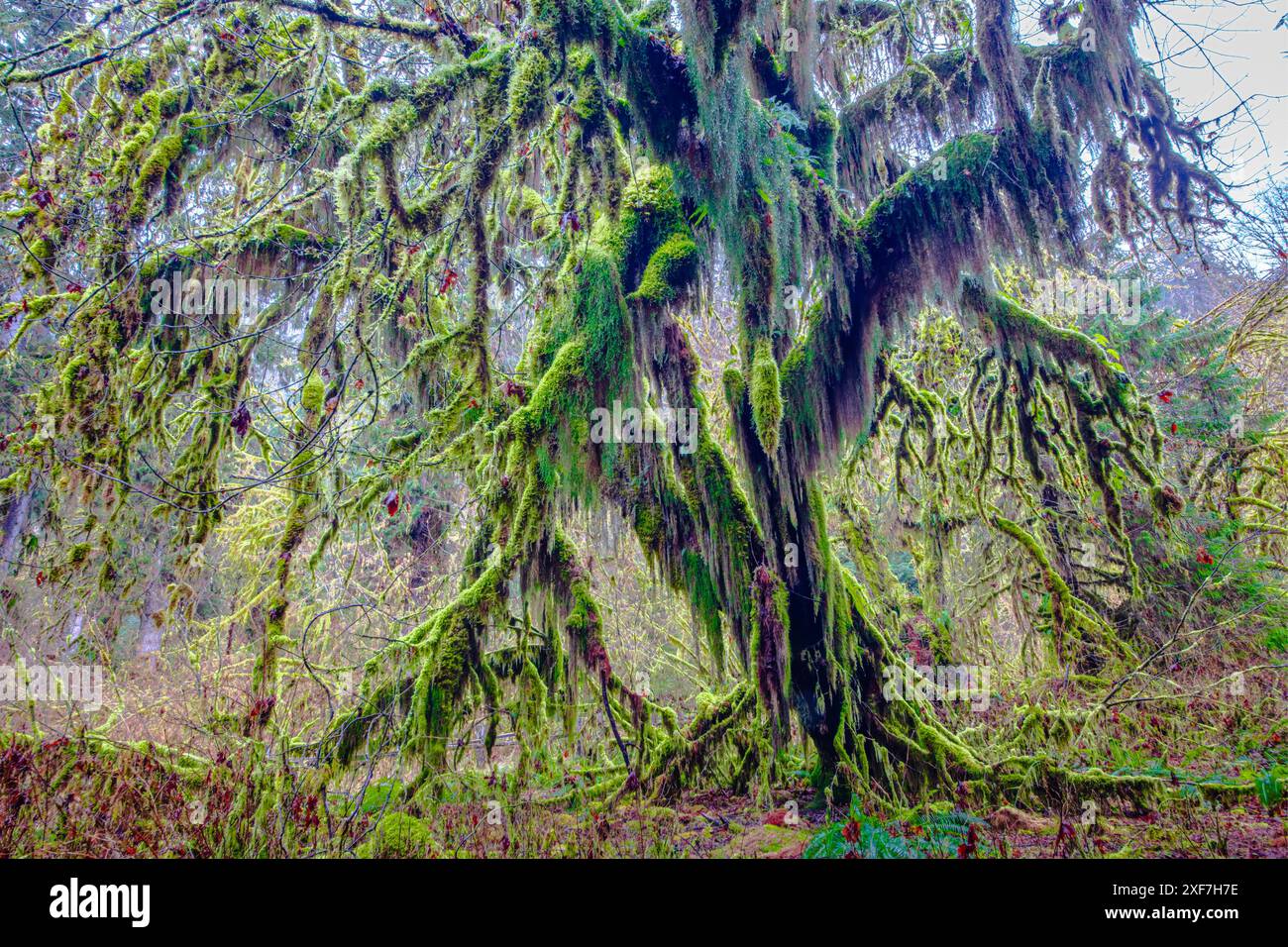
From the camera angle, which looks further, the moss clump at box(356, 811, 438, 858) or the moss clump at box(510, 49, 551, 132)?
the moss clump at box(356, 811, 438, 858)

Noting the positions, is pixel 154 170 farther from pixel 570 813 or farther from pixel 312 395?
pixel 570 813

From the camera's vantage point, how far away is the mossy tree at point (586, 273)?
147 inches

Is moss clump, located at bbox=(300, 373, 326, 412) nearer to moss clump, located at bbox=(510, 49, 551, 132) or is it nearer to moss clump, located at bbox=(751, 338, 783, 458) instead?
moss clump, located at bbox=(510, 49, 551, 132)

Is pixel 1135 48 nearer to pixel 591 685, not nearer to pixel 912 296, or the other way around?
pixel 912 296

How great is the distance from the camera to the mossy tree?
3.74 m

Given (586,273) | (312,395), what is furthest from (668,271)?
(312,395)

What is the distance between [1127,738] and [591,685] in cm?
513

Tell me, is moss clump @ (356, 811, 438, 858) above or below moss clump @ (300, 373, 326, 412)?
below

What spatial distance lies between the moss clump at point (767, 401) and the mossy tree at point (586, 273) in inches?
1.1

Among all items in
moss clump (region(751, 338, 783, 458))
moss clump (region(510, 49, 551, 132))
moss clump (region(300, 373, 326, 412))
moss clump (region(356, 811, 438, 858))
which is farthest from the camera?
moss clump (region(751, 338, 783, 458))

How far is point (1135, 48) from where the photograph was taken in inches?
170

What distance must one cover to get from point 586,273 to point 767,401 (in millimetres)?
→ 1512

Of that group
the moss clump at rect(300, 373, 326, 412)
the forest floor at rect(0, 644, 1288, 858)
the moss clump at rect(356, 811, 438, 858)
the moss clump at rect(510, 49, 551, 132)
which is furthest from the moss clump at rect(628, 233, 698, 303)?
the moss clump at rect(356, 811, 438, 858)

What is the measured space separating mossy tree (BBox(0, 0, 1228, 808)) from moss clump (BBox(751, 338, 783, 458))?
27 mm
